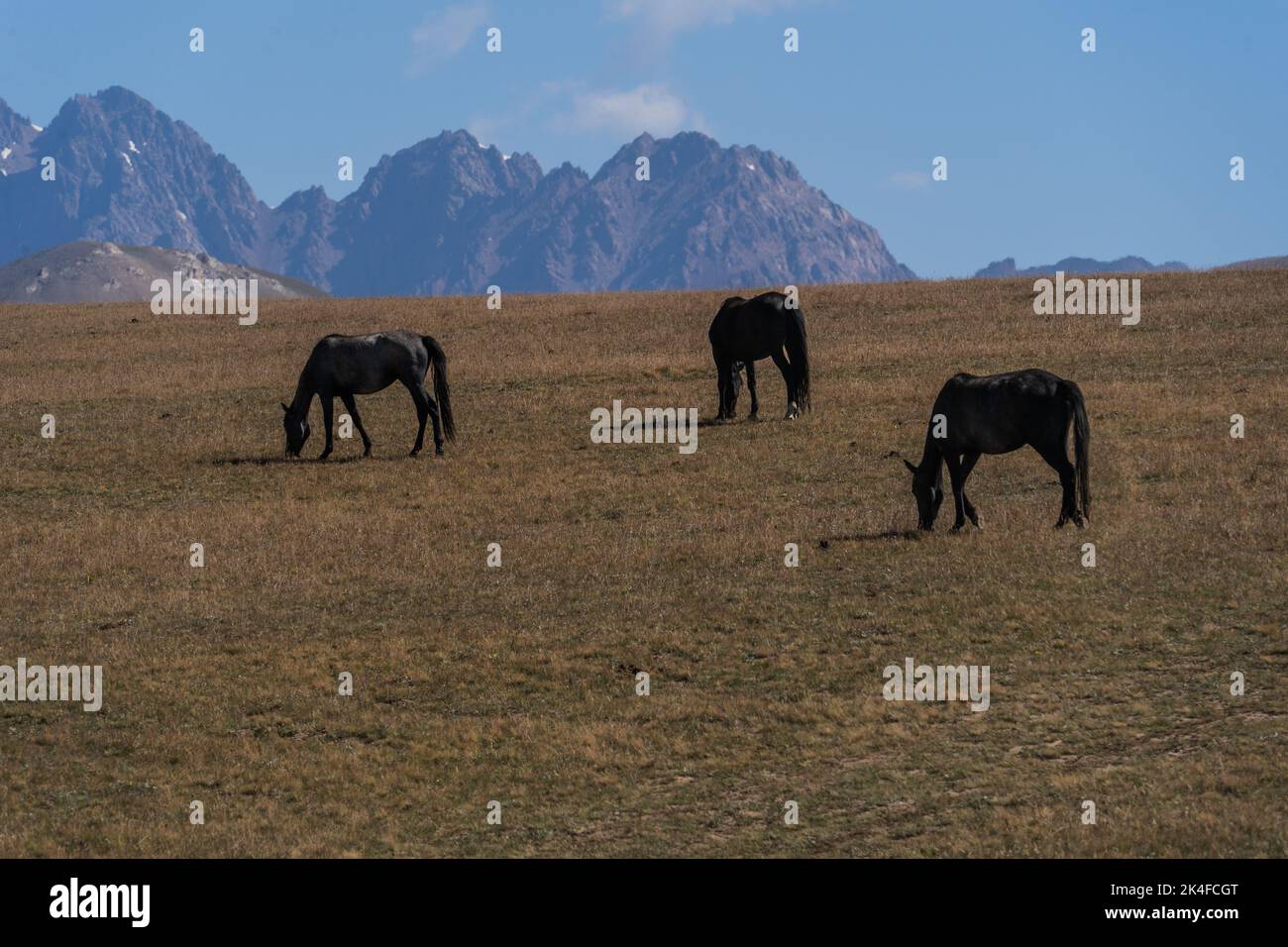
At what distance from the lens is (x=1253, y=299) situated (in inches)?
1793

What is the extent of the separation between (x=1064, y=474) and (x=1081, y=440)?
2.80 ft

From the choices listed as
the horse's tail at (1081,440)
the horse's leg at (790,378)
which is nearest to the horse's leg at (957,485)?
the horse's tail at (1081,440)

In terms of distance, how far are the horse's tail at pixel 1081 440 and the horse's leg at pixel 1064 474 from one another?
139 mm

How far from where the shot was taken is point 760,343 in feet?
108

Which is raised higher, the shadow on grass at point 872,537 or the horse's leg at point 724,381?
the horse's leg at point 724,381

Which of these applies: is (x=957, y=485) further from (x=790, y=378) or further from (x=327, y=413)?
(x=327, y=413)

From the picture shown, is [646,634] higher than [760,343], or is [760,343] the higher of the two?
[760,343]

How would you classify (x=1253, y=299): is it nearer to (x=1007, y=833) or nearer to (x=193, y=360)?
(x=193, y=360)

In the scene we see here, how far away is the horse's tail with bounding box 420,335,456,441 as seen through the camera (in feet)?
102

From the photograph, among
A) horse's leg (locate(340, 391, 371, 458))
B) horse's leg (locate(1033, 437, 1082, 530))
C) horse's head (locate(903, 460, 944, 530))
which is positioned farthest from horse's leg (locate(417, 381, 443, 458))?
horse's leg (locate(1033, 437, 1082, 530))

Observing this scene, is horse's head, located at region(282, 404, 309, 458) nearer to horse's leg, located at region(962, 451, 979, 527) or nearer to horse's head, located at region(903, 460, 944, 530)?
horse's head, located at region(903, 460, 944, 530)

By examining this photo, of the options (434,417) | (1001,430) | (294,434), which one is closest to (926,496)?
(1001,430)

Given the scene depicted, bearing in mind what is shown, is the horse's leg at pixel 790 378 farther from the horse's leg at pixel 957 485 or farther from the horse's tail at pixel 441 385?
the horse's leg at pixel 957 485

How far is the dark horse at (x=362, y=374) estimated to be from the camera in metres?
31.1
